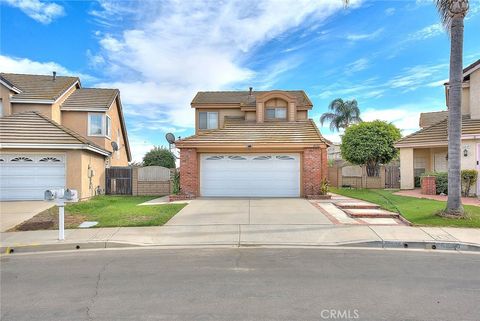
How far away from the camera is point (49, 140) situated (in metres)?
15.6

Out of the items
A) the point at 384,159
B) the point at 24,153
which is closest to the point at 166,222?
the point at 24,153

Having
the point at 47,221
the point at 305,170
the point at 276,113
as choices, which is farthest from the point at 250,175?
the point at 47,221

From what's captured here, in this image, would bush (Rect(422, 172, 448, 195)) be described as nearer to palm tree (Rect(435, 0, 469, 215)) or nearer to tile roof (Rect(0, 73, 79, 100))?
palm tree (Rect(435, 0, 469, 215))

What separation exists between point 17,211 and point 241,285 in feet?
37.9

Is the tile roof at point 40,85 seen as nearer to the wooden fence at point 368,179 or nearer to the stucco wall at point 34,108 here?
the stucco wall at point 34,108

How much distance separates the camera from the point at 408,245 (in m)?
7.85

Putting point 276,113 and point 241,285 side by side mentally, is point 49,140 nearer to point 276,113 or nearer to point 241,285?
point 276,113

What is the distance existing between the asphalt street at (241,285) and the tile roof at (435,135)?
41.2 feet

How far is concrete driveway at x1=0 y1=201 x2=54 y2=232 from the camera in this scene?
10434 millimetres

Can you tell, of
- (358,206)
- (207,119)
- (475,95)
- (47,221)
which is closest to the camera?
(47,221)

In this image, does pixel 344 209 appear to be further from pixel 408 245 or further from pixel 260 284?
pixel 260 284

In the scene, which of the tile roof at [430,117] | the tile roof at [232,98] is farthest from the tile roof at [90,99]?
the tile roof at [430,117]

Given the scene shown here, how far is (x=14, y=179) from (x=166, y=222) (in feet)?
34.0

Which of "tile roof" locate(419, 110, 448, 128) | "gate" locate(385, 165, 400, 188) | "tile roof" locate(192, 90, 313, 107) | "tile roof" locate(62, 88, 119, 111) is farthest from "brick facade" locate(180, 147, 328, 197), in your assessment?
"tile roof" locate(419, 110, 448, 128)
